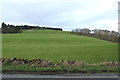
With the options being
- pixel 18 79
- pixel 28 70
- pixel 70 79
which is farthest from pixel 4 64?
pixel 70 79

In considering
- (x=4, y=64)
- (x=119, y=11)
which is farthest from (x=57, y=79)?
(x=119, y=11)

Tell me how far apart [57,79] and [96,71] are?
2.07 metres

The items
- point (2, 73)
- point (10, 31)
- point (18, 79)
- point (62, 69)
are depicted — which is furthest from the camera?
point (10, 31)

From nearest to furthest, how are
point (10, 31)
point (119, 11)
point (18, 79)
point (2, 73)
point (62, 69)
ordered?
point (18, 79) < point (2, 73) < point (62, 69) < point (119, 11) < point (10, 31)

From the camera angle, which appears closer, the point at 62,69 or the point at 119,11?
the point at 62,69

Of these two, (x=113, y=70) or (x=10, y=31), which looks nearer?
(x=113, y=70)

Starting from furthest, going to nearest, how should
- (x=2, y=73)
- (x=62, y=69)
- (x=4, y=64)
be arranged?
1. (x=4, y=64)
2. (x=62, y=69)
3. (x=2, y=73)

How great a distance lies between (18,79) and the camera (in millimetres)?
6098

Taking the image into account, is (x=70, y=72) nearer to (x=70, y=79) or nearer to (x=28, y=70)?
(x=70, y=79)

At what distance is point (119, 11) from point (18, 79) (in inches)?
282

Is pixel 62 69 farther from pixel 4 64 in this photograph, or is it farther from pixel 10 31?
pixel 10 31

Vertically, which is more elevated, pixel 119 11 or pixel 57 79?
pixel 119 11

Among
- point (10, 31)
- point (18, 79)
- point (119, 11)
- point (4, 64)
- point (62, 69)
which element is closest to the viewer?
point (18, 79)

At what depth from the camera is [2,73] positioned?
7.09 metres
